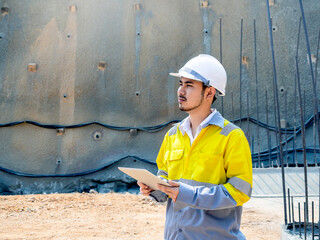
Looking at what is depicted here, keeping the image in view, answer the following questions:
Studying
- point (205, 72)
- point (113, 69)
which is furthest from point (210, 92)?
point (113, 69)

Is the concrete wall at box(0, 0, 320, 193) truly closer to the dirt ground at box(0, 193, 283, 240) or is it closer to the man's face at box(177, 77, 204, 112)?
the dirt ground at box(0, 193, 283, 240)

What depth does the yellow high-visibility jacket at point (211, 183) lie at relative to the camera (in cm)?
162

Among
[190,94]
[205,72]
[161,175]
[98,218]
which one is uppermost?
[205,72]

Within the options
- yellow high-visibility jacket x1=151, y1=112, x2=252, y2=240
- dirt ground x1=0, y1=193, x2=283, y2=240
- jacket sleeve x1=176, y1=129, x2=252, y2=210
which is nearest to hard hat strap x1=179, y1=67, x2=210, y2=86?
yellow high-visibility jacket x1=151, y1=112, x2=252, y2=240

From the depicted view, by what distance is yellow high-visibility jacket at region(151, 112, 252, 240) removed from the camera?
162cm

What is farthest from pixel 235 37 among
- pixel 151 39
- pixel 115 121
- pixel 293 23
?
pixel 115 121

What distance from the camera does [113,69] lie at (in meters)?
11.1

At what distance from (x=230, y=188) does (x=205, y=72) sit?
610 millimetres

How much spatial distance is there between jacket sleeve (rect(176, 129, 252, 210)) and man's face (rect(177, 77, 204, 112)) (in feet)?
0.95

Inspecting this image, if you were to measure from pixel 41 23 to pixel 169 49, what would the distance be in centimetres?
401

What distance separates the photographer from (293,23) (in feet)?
37.0

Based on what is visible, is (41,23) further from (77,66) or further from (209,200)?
(209,200)

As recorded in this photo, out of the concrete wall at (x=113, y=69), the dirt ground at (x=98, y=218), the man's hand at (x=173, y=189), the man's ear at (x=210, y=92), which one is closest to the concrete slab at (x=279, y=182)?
the dirt ground at (x=98, y=218)

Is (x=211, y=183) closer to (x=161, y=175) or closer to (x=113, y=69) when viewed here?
(x=161, y=175)
